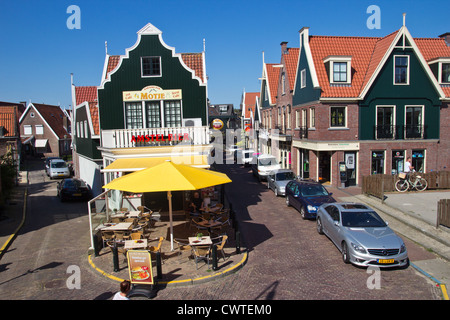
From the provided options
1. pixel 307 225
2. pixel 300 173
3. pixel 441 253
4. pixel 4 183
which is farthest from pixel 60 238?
pixel 300 173

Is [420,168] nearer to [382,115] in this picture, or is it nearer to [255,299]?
[382,115]

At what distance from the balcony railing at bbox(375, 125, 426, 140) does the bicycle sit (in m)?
3.98

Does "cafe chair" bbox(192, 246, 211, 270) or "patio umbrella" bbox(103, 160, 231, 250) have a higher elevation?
"patio umbrella" bbox(103, 160, 231, 250)

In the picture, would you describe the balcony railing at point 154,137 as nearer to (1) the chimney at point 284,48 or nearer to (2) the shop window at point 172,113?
(2) the shop window at point 172,113

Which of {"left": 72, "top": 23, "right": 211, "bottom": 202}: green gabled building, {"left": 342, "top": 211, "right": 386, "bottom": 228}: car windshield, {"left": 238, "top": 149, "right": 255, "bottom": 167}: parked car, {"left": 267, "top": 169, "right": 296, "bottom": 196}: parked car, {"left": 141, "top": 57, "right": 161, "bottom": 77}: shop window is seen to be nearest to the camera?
{"left": 342, "top": 211, "right": 386, "bottom": 228}: car windshield

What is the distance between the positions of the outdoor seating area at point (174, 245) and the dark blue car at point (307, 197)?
374cm

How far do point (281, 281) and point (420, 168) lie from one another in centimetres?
1926

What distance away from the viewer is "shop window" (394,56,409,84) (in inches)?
947

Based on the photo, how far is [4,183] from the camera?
847 inches

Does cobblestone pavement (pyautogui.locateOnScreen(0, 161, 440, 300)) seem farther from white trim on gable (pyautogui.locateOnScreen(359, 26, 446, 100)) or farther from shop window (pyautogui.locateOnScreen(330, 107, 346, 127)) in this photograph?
white trim on gable (pyautogui.locateOnScreen(359, 26, 446, 100))

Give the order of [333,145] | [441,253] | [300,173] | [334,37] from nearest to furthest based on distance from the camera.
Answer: [441,253], [333,145], [334,37], [300,173]

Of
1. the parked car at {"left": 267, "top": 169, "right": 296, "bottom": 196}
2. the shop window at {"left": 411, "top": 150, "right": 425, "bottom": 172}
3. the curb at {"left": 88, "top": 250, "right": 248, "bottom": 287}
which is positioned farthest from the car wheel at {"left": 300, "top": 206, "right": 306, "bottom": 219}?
the shop window at {"left": 411, "top": 150, "right": 425, "bottom": 172}

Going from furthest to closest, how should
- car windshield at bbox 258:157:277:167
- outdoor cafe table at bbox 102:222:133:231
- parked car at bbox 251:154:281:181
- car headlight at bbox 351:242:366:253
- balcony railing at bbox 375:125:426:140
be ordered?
car windshield at bbox 258:157:277:167, parked car at bbox 251:154:281:181, balcony railing at bbox 375:125:426:140, outdoor cafe table at bbox 102:222:133:231, car headlight at bbox 351:242:366:253

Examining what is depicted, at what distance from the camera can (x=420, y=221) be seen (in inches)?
603
